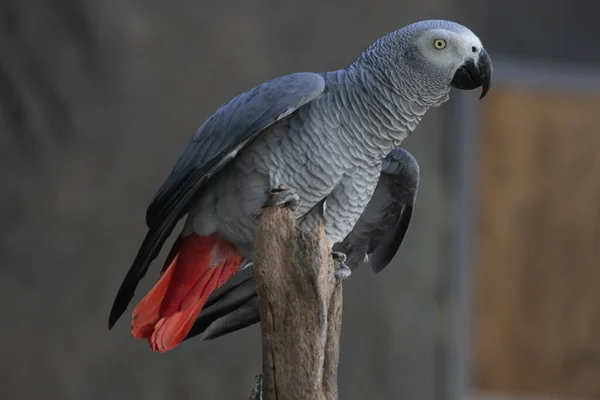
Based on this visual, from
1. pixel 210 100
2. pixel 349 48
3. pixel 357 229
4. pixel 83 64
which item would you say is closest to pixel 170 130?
pixel 210 100

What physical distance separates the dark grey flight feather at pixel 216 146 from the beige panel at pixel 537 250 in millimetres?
1417

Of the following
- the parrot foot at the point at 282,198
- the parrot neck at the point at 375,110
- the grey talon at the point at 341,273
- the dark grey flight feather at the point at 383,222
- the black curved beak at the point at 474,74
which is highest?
the black curved beak at the point at 474,74

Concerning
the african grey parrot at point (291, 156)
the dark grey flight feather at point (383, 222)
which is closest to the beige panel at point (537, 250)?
the dark grey flight feather at point (383, 222)

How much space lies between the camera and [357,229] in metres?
1.56

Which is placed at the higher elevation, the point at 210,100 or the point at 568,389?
Answer: the point at 210,100

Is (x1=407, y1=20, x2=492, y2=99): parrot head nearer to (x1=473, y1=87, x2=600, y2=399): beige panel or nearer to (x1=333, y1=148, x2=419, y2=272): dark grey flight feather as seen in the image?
(x1=333, y1=148, x2=419, y2=272): dark grey flight feather

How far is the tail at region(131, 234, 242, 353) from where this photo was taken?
1354mm

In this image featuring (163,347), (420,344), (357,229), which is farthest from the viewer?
(420,344)

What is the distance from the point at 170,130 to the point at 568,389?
148cm

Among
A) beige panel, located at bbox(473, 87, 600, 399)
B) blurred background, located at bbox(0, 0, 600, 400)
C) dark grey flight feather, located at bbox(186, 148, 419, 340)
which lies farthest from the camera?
beige panel, located at bbox(473, 87, 600, 399)

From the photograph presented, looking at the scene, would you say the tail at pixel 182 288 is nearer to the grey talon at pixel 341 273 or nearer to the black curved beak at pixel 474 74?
the grey talon at pixel 341 273

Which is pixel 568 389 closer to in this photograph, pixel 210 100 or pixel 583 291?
pixel 583 291

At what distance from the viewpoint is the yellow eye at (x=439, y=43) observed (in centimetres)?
128

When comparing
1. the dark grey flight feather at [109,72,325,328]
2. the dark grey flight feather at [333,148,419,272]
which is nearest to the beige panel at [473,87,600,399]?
the dark grey flight feather at [333,148,419,272]
